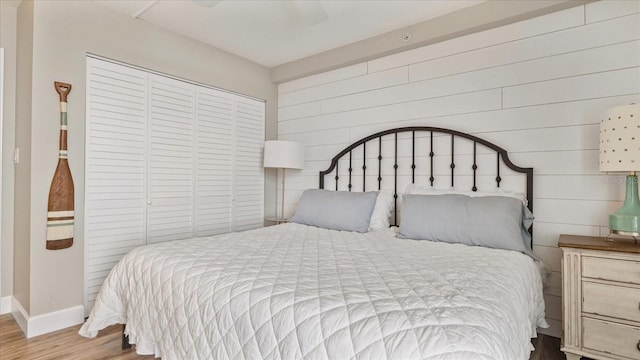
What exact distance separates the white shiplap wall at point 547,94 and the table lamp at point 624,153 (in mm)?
252

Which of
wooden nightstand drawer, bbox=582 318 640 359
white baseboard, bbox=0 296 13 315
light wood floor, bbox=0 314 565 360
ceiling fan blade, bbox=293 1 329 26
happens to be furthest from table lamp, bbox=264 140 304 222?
wooden nightstand drawer, bbox=582 318 640 359

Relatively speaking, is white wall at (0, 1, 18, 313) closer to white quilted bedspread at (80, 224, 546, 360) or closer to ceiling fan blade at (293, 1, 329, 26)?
white quilted bedspread at (80, 224, 546, 360)

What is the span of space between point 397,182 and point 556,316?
147cm

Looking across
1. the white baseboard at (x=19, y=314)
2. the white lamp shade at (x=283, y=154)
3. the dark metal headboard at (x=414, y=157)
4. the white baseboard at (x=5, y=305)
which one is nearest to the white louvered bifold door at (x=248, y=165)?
the white lamp shade at (x=283, y=154)

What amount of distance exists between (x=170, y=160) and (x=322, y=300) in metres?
2.35

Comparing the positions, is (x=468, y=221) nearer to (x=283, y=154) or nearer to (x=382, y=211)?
(x=382, y=211)

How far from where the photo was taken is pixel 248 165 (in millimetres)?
3594

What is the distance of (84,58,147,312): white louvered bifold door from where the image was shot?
2.43 metres

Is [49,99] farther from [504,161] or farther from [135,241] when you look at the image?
[504,161]

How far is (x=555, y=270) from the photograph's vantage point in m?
2.21

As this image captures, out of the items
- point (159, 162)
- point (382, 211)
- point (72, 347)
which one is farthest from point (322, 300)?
point (159, 162)

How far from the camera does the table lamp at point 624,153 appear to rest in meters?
1.65

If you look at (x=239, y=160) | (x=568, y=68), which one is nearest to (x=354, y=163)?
(x=239, y=160)

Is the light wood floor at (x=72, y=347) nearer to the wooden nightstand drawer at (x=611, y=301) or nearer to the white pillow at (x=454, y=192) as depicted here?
the wooden nightstand drawer at (x=611, y=301)
